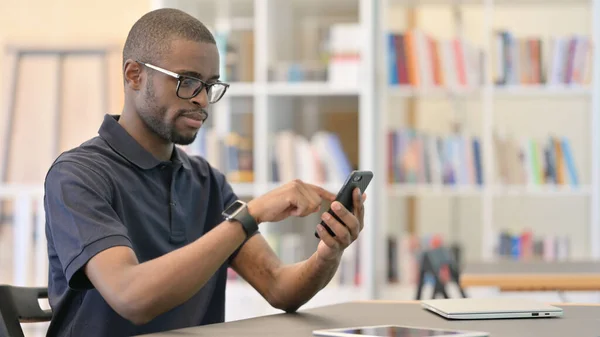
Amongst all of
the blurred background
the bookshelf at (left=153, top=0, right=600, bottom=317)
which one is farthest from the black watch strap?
the bookshelf at (left=153, top=0, right=600, bottom=317)

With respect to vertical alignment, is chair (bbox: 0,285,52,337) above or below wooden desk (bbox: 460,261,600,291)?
above

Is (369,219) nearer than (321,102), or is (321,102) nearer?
(369,219)

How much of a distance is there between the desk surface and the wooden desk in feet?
3.73

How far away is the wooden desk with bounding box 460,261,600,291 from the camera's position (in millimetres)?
3139

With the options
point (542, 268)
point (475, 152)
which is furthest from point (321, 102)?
point (542, 268)

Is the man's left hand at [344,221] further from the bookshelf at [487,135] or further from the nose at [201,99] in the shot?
the bookshelf at [487,135]

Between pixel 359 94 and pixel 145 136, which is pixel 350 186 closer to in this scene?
pixel 145 136

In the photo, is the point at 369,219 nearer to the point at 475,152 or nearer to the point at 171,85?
the point at 475,152

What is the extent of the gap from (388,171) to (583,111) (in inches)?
60.1

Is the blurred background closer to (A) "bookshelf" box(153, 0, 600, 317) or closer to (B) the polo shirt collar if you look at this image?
(A) "bookshelf" box(153, 0, 600, 317)

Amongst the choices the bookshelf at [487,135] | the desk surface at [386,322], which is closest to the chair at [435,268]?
the bookshelf at [487,135]

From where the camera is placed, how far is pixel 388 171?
4.57 metres

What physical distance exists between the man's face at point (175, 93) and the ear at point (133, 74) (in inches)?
1.5

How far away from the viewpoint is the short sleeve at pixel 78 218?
71.0 inches
